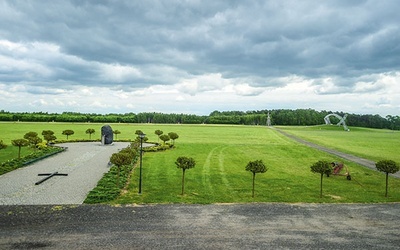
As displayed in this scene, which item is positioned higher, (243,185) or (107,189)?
(107,189)

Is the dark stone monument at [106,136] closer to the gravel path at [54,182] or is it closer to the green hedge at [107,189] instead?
the gravel path at [54,182]

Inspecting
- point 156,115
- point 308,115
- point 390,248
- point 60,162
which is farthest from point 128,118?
point 390,248

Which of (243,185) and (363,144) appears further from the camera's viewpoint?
(363,144)

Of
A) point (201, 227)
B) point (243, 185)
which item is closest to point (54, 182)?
point (201, 227)

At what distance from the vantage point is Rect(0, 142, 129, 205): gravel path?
59.0 feet

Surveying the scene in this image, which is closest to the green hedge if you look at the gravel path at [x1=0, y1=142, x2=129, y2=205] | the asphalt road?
the gravel path at [x1=0, y1=142, x2=129, y2=205]

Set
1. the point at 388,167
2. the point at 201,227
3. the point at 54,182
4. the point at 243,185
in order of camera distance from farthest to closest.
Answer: the point at 243,185 → the point at 54,182 → the point at 388,167 → the point at 201,227

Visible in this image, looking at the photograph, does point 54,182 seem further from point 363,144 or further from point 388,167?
point 363,144

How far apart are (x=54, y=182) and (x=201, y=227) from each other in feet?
46.8

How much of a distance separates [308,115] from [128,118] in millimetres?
117957

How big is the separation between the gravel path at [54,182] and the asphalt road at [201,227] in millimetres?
1984

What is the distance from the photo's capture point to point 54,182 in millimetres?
22531

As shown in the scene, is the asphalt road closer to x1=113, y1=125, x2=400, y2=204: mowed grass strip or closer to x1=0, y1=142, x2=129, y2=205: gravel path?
x1=0, y1=142, x2=129, y2=205: gravel path

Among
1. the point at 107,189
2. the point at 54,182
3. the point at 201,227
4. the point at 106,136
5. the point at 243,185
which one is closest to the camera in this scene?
the point at 201,227
